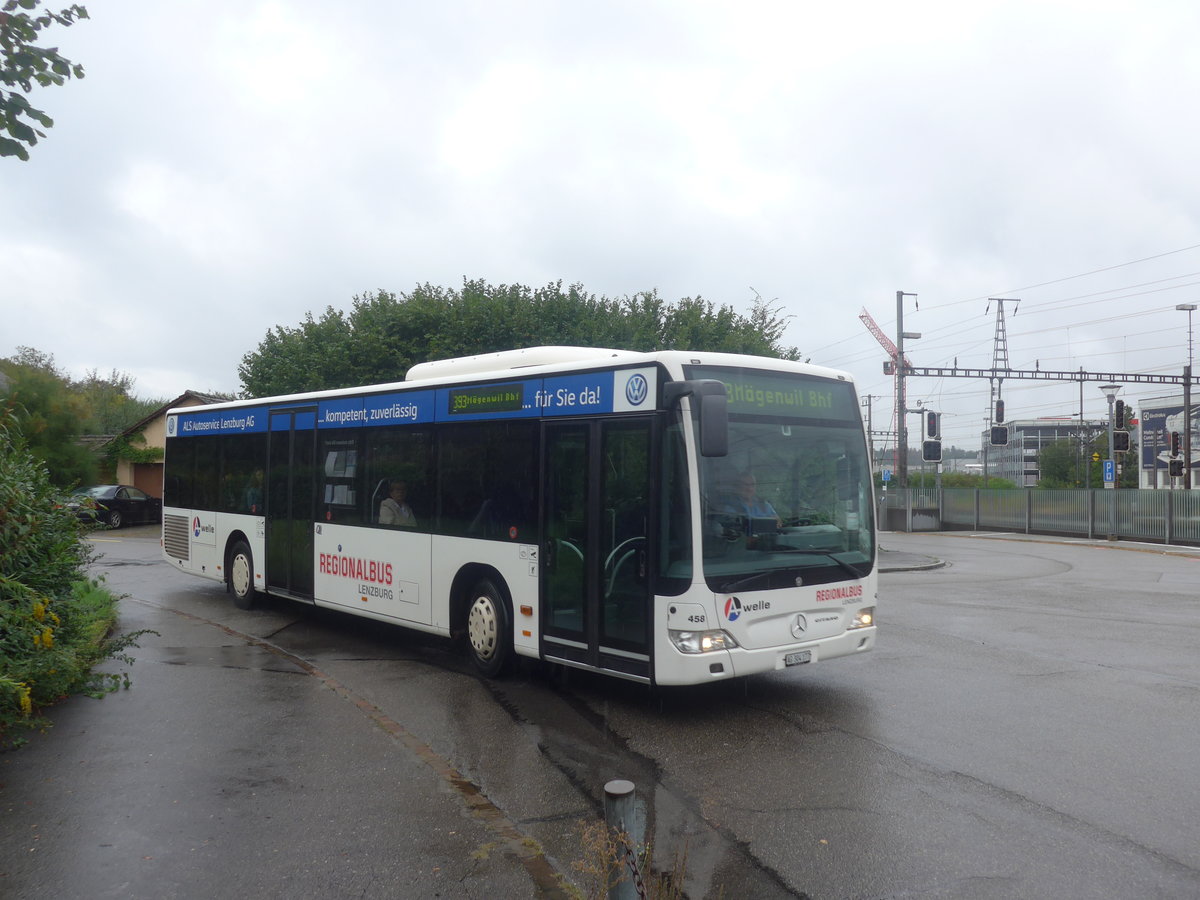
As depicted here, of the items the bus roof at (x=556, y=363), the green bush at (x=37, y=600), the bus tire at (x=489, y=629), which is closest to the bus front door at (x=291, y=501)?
the bus roof at (x=556, y=363)

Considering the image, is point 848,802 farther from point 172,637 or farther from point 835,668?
point 172,637

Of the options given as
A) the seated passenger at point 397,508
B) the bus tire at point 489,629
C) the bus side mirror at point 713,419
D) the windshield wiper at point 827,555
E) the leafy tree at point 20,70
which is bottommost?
the bus tire at point 489,629

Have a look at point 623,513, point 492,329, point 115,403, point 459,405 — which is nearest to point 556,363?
point 459,405

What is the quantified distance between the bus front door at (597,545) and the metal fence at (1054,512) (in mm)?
29923

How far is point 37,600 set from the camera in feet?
21.1

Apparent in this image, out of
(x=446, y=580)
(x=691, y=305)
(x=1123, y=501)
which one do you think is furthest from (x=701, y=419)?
(x=1123, y=501)

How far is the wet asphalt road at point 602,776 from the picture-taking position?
4.56 meters

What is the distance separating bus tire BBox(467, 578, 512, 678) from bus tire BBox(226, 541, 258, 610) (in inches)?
208

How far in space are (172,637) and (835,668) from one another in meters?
7.27

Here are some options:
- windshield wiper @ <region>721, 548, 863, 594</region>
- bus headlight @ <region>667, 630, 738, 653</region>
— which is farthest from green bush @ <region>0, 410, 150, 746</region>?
windshield wiper @ <region>721, 548, 863, 594</region>

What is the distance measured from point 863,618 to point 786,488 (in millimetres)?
1386

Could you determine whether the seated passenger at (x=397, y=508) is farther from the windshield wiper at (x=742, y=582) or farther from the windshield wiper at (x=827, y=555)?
the windshield wiper at (x=827, y=555)

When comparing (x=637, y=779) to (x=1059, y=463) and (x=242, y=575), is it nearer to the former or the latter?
(x=242, y=575)

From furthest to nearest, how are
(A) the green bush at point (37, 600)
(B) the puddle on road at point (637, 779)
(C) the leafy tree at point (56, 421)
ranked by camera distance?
(C) the leafy tree at point (56, 421)
(A) the green bush at point (37, 600)
(B) the puddle on road at point (637, 779)
